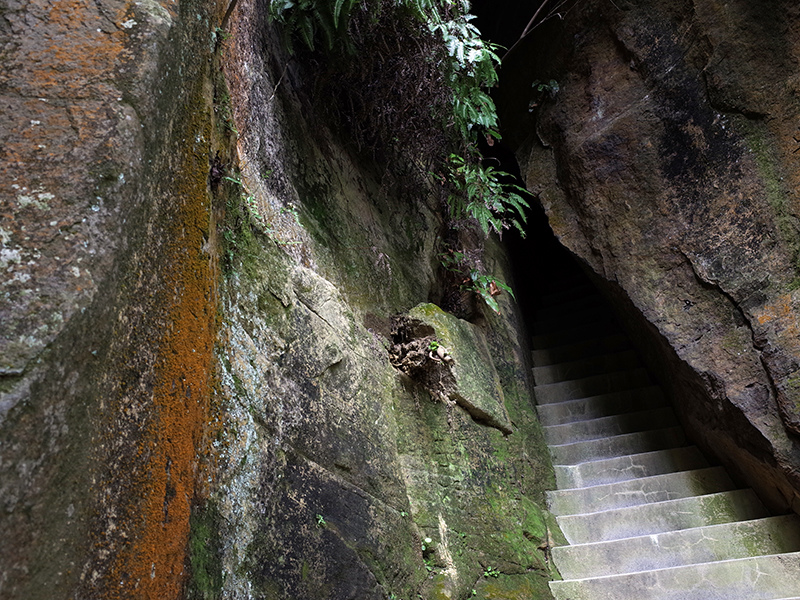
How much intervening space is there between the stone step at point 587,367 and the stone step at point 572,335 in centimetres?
58

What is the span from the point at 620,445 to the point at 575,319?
2.55 metres

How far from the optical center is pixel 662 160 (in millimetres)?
4090

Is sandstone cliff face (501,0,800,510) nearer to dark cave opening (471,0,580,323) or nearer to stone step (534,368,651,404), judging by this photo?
stone step (534,368,651,404)

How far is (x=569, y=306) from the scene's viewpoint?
718cm

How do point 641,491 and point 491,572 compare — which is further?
point 641,491

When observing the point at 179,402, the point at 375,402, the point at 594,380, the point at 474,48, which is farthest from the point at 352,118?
the point at 594,380

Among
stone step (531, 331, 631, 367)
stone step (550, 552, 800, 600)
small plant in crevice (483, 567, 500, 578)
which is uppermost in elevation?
stone step (531, 331, 631, 367)

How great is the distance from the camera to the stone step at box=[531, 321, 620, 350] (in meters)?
6.26

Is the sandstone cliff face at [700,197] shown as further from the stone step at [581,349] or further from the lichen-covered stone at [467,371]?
the lichen-covered stone at [467,371]

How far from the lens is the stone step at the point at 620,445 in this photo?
14.4 ft

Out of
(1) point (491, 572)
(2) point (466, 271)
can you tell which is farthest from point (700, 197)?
(1) point (491, 572)

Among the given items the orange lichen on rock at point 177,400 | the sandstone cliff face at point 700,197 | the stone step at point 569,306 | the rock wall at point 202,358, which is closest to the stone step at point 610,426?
the sandstone cliff face at point 700,197

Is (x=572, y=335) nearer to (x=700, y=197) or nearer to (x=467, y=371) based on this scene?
(x=700, y=197)

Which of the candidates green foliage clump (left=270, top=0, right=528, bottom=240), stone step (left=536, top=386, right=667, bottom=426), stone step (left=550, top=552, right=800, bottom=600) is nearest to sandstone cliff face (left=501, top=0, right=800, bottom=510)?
stone step (left=536, top=386, right=667, bottom=426)
